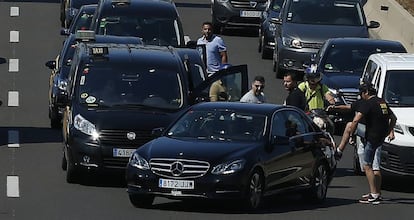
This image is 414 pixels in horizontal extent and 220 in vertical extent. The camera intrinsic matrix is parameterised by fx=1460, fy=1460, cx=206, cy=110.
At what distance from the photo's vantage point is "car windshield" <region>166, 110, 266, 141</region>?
60.0 feet

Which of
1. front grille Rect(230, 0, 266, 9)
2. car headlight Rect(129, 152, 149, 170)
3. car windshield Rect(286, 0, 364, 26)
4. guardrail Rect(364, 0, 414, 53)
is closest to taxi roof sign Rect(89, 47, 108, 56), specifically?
car headlight Rect(129, 152, 149, 170)

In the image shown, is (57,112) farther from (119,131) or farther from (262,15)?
(262,15)

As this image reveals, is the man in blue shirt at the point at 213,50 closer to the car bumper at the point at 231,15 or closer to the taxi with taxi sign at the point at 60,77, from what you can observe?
the taxi with taxi sign at the point at 60,77

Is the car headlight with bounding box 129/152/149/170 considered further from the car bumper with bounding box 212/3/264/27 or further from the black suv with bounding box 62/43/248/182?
the car bumper with bounding box 212/3/264/27

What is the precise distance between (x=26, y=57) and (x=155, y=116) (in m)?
15.1

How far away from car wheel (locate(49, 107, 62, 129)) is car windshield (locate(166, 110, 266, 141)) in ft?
23.4

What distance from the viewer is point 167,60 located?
2117 cm

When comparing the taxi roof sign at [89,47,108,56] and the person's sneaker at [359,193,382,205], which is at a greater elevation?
the taxi roof sign at [89,47,108,56]

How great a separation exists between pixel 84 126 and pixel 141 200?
2099mm

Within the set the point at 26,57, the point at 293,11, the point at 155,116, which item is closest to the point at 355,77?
the point at 293,11

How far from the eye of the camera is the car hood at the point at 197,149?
57.3 ft

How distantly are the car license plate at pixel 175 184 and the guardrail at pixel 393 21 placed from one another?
53.8 ft

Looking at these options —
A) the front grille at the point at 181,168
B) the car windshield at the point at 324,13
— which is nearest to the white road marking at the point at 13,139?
the front grille at the point at 181,168

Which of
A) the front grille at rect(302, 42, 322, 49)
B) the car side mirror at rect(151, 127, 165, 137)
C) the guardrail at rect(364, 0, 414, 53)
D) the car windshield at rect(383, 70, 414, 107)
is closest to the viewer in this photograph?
the car side mirror at rect(151, 127, 165, 137)
